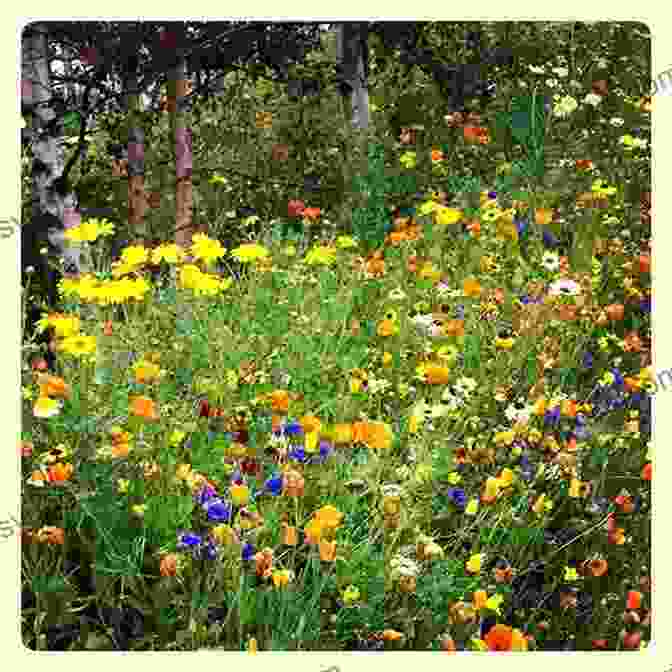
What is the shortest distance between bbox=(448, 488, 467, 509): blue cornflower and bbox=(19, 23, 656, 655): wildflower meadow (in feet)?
0.04

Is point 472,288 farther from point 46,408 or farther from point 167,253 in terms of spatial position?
point 46,408

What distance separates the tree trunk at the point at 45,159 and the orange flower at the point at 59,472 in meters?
1.63

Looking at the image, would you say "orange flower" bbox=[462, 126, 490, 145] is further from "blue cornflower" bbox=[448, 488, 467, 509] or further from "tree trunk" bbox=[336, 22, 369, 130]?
"blue cornflower" bbox=[448, 488, 467, 509]

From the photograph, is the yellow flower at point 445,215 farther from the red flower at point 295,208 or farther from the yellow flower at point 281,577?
the yellow flower at point 281,577

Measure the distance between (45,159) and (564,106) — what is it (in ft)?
9.37

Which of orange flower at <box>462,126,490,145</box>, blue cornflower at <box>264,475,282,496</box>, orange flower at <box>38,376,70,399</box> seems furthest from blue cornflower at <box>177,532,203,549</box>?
orange flower at <box>462,126,490,145</box>

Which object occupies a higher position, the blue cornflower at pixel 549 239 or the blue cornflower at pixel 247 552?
the blue cornflower at pixel 549 239

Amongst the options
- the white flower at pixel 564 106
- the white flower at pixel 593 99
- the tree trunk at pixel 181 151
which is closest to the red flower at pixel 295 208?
the tree trunk at pixel 181 151

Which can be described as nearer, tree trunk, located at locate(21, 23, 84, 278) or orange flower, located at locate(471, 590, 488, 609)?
orange flower, located at locate(471, 590, 488, 609)

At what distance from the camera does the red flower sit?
15.8 ft

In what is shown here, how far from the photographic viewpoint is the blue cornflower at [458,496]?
2724mm

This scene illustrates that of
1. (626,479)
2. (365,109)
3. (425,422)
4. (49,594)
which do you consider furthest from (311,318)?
(365,109)

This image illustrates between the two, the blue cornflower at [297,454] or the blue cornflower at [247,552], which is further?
the blue cornflower at [297,454]

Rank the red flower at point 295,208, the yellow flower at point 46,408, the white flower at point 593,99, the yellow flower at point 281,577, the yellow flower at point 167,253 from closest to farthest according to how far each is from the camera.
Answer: the yellow flower at point 281,577 < the yellow flower at point 46,408 < the yellow flower at point 167,253 < the red flower at point 295,208 < the white flower at point 593,99
